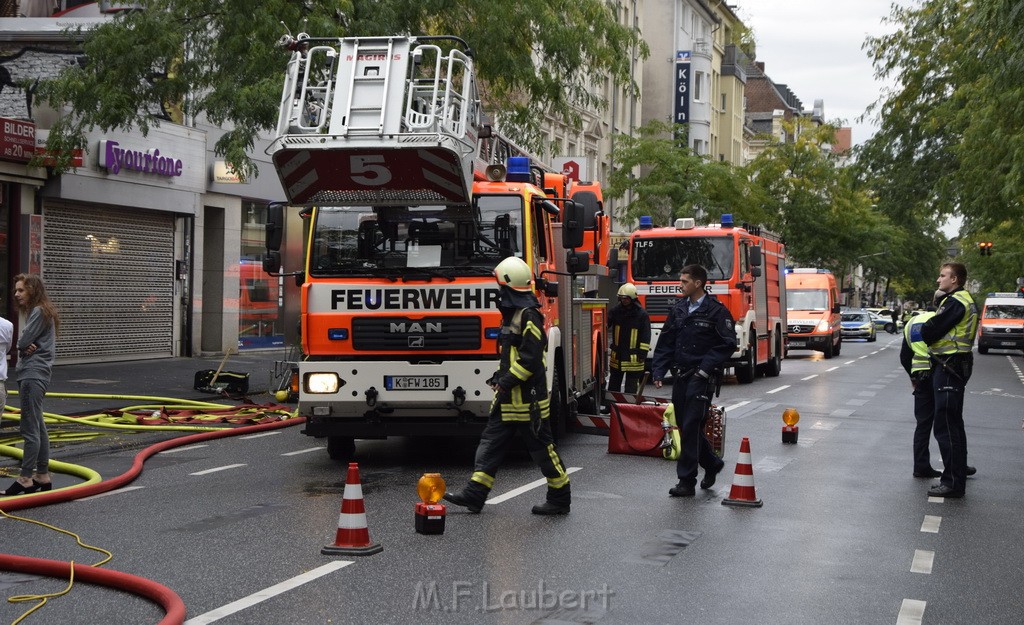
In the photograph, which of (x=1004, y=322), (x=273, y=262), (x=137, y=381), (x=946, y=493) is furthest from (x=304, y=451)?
(x=1004, y=322)

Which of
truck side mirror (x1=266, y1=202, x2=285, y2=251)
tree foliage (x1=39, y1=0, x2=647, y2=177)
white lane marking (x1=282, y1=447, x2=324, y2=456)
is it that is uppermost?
tree foliage (x1=39, y1=0, x2=647, y2=177)

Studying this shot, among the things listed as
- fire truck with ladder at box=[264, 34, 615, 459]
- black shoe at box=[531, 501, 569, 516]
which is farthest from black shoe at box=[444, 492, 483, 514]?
fire truck with ladder at box=[264, 34, 615, 459]

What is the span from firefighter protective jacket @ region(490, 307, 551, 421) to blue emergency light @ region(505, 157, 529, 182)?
10.8 feet

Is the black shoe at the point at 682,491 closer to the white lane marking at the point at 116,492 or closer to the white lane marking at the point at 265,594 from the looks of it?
the white lane marking at the point at 265,594

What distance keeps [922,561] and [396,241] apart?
18.2ft

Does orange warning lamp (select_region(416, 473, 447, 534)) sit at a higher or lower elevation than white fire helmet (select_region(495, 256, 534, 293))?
lower

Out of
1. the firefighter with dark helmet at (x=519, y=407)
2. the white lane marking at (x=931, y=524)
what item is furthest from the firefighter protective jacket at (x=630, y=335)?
the firefighter with dark helmet at (x=519, y=407)

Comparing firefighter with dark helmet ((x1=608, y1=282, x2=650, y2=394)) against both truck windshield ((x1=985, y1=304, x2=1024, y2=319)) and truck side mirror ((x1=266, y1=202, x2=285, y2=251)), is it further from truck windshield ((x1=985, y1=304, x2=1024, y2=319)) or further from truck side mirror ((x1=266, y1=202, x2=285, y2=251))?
truck windshield ((x1=985, y1=304, x2=1024, y2=319))

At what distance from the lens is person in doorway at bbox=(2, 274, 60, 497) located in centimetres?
964

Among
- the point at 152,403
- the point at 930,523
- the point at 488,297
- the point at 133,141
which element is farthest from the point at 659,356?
the point at 133,141

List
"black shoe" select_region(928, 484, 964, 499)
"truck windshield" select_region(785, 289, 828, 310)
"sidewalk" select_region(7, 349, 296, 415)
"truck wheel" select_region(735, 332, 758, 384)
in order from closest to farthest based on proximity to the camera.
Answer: "black shoe" select_region(928, 484, 964, 499) → "sidewalk" select_region(7, 349, 296, 415) → "truck wheel" select_region(735, 332, 758, 384) → "truck windshield" select_region(785, 289, 828, 310)

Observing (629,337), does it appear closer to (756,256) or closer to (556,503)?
(556,503)

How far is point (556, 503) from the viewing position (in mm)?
8977

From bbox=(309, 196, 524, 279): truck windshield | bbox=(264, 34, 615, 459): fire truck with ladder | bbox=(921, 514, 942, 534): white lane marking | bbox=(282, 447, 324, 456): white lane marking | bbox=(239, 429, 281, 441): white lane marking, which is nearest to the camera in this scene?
bbox=(921, 514, 942, 534): white lane marking
